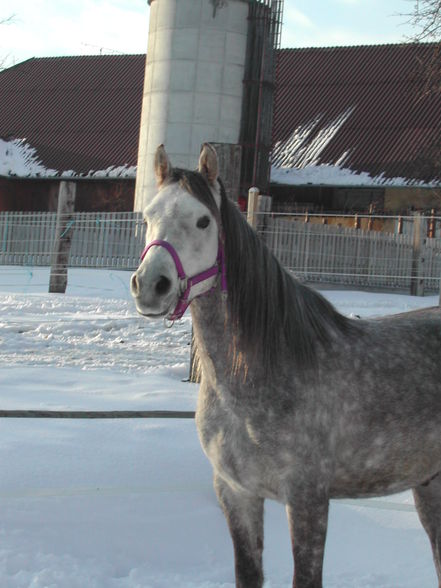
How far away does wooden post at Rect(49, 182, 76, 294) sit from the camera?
15297 mm

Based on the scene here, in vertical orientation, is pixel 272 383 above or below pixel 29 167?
below

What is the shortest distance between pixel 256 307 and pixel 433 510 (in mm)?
1292

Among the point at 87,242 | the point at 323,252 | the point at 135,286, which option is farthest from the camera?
the point at 87,242

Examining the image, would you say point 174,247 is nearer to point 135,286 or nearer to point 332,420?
point 135,286

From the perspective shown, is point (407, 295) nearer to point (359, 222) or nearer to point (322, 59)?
point (359, 222)

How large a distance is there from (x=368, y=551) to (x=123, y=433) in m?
1.77

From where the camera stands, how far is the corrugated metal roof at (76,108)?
28484 mm

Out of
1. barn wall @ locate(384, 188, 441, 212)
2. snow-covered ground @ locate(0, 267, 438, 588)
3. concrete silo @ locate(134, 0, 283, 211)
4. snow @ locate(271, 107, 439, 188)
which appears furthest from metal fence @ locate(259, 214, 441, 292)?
snow-covered ground @ locate(0, 267, 438, 588)

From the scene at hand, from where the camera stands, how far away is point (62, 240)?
605 inches

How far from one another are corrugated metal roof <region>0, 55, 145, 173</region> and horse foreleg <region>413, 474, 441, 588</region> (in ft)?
80.0

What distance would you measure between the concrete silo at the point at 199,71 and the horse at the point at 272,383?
64.2 ft

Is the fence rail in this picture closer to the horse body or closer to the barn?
the barn

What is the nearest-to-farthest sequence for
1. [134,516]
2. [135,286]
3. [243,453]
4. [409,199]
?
[135,286], [243,453], [134,516], [409,199]

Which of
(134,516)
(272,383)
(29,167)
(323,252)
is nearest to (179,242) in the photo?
(272,383)
